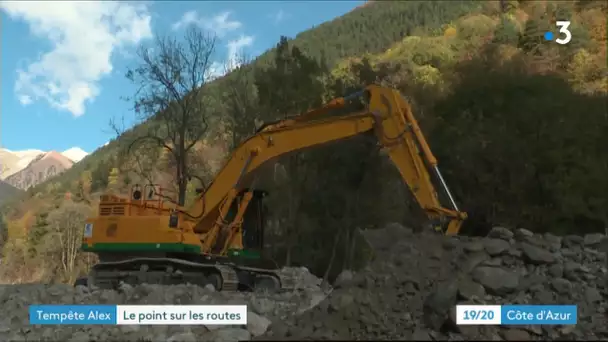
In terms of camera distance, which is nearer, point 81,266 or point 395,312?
point 395,312

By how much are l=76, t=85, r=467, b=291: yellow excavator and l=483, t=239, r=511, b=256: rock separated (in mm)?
3957

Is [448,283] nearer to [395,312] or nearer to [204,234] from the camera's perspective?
[395,312]

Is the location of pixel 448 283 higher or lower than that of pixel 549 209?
lower

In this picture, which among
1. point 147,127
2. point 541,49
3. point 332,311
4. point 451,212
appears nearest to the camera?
point 332,311

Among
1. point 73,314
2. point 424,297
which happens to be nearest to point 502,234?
point 424,297

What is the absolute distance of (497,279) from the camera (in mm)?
6406

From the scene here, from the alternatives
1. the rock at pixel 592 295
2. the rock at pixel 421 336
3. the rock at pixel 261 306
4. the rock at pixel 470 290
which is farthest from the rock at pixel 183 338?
the rock at pixel 592 295

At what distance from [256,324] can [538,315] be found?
362cm

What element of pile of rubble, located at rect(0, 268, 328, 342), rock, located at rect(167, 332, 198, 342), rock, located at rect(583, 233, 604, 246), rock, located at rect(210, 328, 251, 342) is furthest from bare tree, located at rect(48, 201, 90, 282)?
rock, located at rect(583, 233, 604, 246)

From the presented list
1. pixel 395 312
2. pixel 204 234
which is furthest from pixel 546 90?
pixel 395 312

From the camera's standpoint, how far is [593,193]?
66.5 feet

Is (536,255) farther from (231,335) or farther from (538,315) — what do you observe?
(231,335)

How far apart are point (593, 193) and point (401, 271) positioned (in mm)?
16249

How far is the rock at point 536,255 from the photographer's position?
7.28 metres
